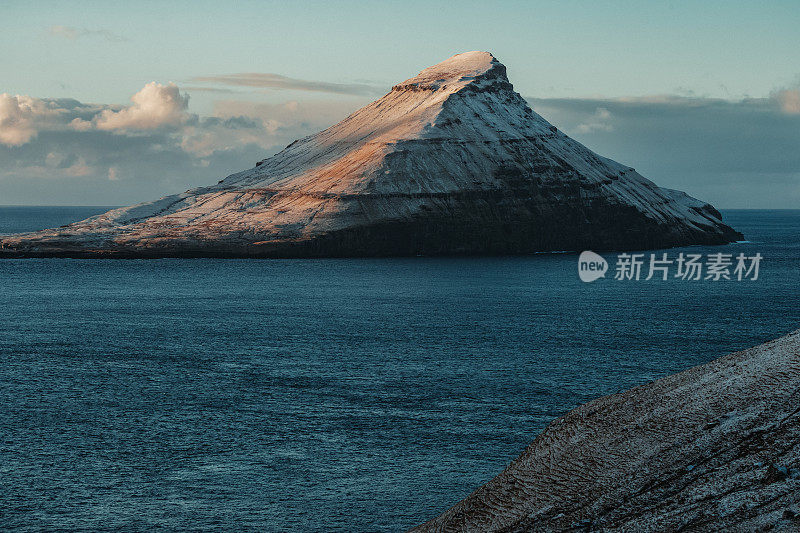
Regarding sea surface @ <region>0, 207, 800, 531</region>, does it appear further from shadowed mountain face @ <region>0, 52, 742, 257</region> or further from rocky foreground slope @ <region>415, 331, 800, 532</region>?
shadowed mountain face @ <region>0, 52, 742, 257</region>

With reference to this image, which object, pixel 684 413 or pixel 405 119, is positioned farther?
pixel 405 119

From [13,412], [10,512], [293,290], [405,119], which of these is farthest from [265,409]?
[405,119]

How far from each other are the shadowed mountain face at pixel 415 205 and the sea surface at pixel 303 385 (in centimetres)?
5221

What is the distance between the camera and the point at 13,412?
139 feet

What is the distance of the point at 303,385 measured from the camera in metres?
48.5

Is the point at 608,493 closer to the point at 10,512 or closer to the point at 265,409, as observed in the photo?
the point at 10,512

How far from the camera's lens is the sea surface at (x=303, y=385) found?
30.2 meters

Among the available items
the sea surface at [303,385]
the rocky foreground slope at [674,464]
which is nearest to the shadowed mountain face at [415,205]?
the sea surface at [303,385]

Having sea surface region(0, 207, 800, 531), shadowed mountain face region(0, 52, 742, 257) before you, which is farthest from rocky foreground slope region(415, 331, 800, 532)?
shadowed mountain face region(0, 52, 742, 257)

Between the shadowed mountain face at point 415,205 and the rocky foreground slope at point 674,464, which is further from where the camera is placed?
the shadowed mountain face at point 415,205

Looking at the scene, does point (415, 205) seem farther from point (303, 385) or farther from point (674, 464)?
point (674, 464)

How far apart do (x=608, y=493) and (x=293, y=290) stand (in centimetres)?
9162

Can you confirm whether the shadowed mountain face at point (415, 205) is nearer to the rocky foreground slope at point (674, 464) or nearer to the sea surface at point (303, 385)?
the sea surface at point (303, 385)

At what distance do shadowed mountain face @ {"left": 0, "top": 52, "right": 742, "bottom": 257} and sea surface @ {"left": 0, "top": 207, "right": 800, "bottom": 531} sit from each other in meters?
52.2
